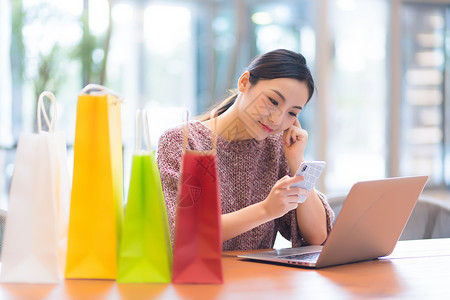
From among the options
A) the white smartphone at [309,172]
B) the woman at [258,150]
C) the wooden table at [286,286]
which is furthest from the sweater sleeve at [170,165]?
the white smartphone at [309,172]

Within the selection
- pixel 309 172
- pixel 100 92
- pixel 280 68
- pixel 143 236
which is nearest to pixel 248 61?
pixel 280 68

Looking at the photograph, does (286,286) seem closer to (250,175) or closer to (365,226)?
(365,226)

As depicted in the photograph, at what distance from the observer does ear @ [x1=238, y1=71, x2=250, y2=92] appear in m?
1.47

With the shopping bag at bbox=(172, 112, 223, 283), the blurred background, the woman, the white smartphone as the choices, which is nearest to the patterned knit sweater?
the woman

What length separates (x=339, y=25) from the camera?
5.29 meters

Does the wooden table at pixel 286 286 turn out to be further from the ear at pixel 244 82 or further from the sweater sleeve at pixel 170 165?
the ear at pixel 244 82

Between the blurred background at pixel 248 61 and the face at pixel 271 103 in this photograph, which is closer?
the face at pixel 271 103

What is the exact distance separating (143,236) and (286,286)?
0.28 m

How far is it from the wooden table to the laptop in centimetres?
3

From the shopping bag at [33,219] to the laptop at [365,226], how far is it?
440mm

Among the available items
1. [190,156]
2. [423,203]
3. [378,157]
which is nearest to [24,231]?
[190,156]

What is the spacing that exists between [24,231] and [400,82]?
528 centimetres

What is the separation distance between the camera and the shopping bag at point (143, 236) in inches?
37.7

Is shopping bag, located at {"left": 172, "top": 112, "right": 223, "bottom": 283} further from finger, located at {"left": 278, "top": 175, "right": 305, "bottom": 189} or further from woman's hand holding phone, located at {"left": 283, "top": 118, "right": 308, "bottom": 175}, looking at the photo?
woman's hand holding phone, located at {"left": 283, "top": 118, "right": 308, "bottom": 175}
